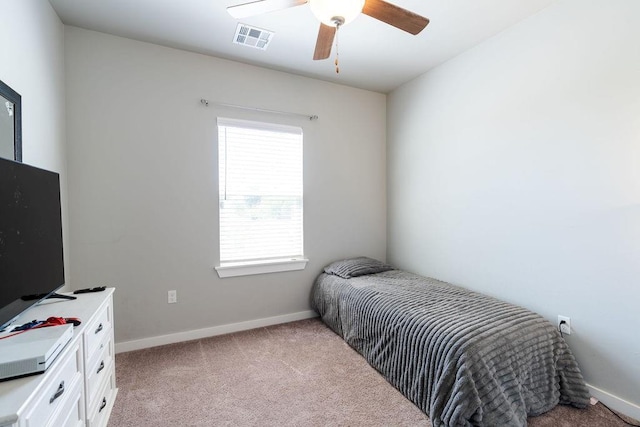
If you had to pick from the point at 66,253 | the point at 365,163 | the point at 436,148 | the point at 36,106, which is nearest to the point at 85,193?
the point at 66,253

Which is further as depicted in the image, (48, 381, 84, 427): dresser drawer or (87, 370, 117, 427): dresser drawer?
(87, 370, 117, 427): dresser drawer

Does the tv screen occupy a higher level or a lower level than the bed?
higher

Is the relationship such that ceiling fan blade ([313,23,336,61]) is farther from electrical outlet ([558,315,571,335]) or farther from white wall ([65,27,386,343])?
electrical outlet ([558,315,571,335])

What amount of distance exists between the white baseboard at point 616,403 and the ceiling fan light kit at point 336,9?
2688 mm

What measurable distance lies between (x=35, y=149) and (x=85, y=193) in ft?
2.03

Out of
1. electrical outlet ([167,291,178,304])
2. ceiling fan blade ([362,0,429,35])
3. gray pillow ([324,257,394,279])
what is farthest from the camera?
gray pillow ([324,257,394,279])

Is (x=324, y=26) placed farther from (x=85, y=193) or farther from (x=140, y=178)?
(x=85, y=193)

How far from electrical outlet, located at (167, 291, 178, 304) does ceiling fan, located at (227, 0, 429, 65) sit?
89.6 inches

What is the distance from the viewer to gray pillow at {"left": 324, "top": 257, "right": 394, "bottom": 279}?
3.01 metres

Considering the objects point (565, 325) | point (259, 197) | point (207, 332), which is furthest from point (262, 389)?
point (565, 325)

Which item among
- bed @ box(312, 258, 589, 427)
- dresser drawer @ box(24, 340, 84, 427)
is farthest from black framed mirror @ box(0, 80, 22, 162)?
bed @ box(312, 258, 589, 427)

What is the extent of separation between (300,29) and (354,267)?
87.5 inches

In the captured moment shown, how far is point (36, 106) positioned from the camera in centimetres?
186

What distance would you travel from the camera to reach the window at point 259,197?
2885mm
